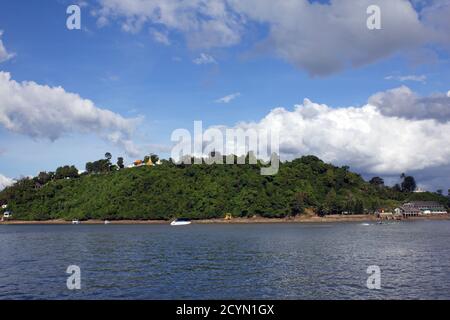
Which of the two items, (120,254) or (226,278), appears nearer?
(226,278)

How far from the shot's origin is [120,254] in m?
66.4

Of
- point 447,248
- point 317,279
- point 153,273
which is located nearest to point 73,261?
point 153,273

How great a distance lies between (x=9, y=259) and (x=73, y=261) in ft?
35.1

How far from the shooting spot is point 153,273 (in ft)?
153

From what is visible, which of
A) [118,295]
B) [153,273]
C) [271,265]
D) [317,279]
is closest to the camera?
[118,295]

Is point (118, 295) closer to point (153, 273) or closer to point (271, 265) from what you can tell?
point (153, 273)

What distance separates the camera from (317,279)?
4247 cm
